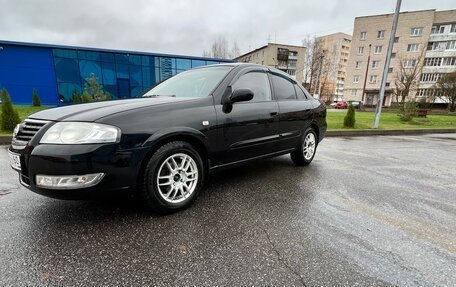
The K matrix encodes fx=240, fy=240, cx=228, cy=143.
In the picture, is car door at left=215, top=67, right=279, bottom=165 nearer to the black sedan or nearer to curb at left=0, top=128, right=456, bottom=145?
the black sedan

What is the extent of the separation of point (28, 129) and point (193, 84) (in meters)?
1.84

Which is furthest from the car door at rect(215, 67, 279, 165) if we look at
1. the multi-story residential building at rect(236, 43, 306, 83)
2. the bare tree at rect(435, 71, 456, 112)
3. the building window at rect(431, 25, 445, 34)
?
the building window at rect(431, 25, 445, 34)

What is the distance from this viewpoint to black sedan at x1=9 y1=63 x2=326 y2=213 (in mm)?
1963

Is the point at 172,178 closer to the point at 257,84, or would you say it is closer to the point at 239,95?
the point at 239,95

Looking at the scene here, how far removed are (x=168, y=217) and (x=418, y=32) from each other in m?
57.6

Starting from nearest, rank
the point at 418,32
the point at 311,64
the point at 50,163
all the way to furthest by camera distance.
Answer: the point at 50,163, the point at 418,32, the point at 311,64

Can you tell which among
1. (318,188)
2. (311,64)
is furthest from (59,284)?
(311,64)

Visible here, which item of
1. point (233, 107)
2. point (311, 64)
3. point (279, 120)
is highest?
point (311, 64)

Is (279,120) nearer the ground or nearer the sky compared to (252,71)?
nearer the ground

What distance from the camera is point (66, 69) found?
18.8 m

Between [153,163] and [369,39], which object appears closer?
[153,163]

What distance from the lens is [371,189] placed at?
3498 millimetres

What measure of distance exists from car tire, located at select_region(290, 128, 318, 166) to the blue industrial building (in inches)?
610

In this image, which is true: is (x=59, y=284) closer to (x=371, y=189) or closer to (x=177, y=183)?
(x=177, y=183)
